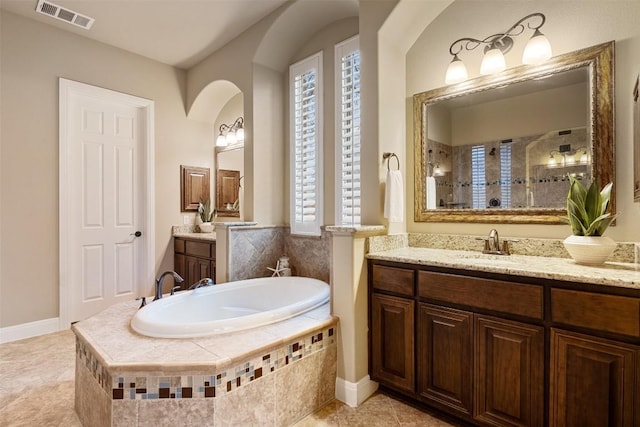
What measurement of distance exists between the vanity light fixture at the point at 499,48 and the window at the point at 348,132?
2.68 ft

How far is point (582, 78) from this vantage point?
1.82 metres

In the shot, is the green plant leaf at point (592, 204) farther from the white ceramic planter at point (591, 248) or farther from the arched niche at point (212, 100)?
the arched niche at point (212, 100)

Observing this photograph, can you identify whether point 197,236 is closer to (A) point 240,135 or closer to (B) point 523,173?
(A) point 240,135

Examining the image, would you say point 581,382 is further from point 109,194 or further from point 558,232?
point 109,194

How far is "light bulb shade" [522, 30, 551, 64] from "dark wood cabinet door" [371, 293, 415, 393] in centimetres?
156

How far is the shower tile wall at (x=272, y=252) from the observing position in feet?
9.89

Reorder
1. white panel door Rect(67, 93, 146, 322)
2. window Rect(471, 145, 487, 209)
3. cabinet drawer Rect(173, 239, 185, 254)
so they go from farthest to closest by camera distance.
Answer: cabinet drawer Rect(173, 239, 185, 254) < white panel door Rect(67, 93, 146, 322) < window Rect(471, 145, 487, 209)

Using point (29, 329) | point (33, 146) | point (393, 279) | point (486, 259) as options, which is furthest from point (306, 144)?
point (29, 329)

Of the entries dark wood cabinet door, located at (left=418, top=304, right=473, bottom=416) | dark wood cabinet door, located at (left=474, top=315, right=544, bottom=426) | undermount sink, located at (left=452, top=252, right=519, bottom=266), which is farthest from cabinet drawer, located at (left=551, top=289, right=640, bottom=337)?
dark wood cabinet door, located at (left=418, top=304, right=473, bottom=416)

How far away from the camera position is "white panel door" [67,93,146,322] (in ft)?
10.9

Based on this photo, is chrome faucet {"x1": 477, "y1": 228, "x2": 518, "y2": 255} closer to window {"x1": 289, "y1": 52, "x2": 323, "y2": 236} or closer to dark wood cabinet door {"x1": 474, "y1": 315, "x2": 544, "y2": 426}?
dark wood cabinet door {"x1": 474, "y1": 315, "x2": 544, "y2": 426}

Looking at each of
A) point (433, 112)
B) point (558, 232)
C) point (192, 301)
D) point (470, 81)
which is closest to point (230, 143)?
point (192, 301)

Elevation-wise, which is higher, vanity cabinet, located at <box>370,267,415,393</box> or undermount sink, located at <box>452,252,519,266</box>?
undermount sink, located at <box>452,252,519,266</box>

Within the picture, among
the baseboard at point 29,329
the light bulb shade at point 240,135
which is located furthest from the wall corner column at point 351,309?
the baseboard at point 29,329
